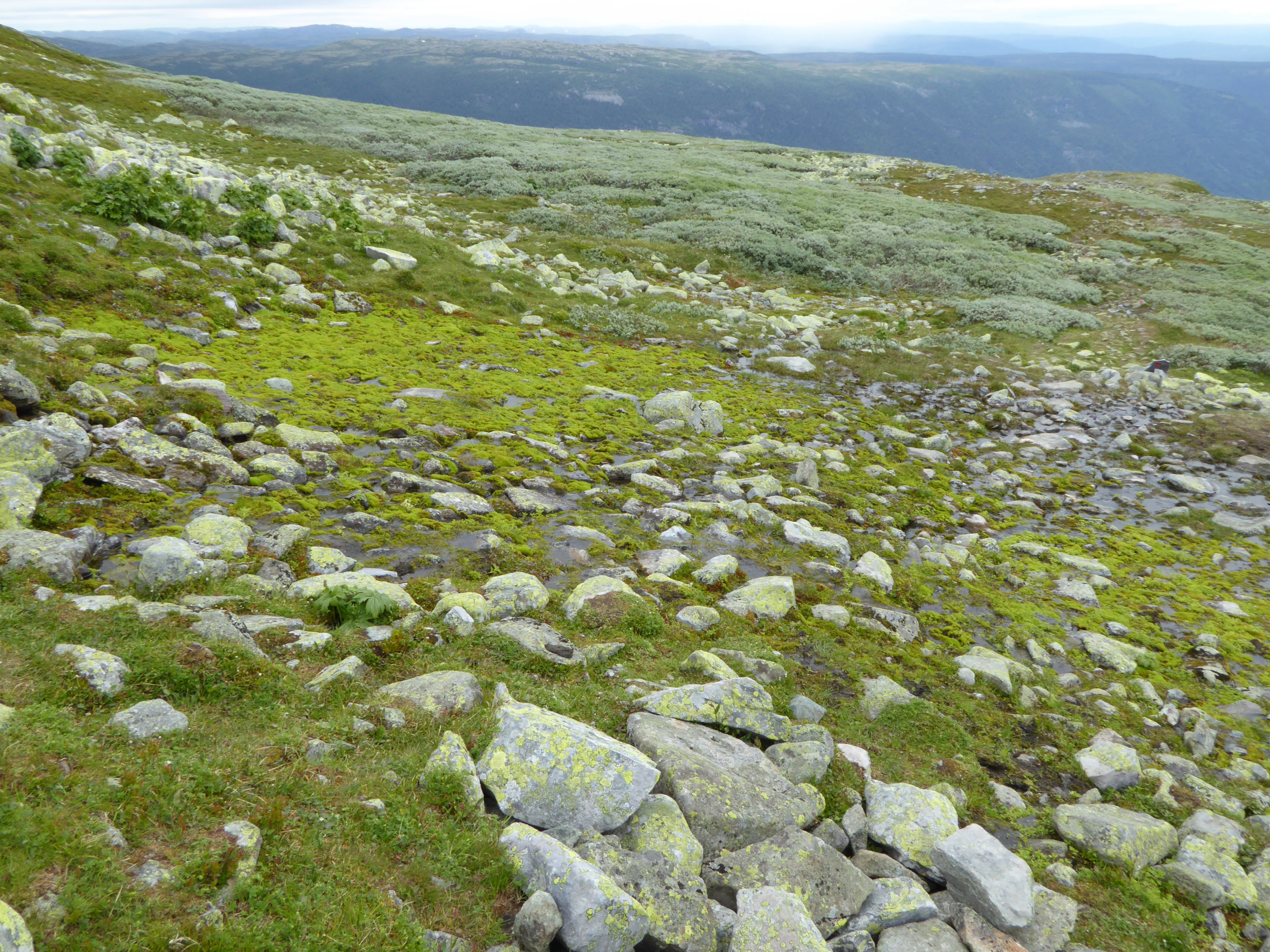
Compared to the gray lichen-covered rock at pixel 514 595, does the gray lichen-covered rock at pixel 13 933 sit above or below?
above

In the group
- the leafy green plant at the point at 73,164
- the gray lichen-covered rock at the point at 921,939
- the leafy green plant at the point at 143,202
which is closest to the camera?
the gray lichen-covered rock at the point at 921,939

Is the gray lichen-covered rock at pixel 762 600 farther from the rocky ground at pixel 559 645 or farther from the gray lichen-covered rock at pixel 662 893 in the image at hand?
the gray lichen-covered rock at pixel 662 893

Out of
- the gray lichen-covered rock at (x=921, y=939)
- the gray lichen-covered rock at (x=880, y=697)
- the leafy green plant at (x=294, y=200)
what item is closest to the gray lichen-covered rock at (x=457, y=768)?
the gray lichen-covered rock at (x=921, y=939)

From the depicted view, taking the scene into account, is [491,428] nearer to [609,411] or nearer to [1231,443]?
[609,411]

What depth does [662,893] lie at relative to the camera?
478 centimetres

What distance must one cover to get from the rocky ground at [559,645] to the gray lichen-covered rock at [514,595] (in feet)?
0.17

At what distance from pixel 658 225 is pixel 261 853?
4076 centimetres

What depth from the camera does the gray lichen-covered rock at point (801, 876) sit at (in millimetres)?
5172

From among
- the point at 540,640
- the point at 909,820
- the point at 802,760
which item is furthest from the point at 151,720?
the point at 909,820

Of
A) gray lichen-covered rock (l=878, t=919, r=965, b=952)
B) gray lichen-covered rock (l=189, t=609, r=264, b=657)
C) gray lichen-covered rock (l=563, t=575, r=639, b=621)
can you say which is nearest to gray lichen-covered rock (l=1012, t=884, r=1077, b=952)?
gray lichen-covered rock (l=878, t=919, r=965, b=952)

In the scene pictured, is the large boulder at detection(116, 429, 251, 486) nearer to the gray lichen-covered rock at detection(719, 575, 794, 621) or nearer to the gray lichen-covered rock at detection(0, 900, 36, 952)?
the gray lichen-covered rock at detection(719, 575, 794, 621)

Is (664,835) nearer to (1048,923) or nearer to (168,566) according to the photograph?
(1048,923)

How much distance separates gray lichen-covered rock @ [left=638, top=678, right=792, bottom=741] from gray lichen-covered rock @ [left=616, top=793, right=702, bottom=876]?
128 cm

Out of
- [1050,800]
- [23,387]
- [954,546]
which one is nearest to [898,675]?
[1050,800]
